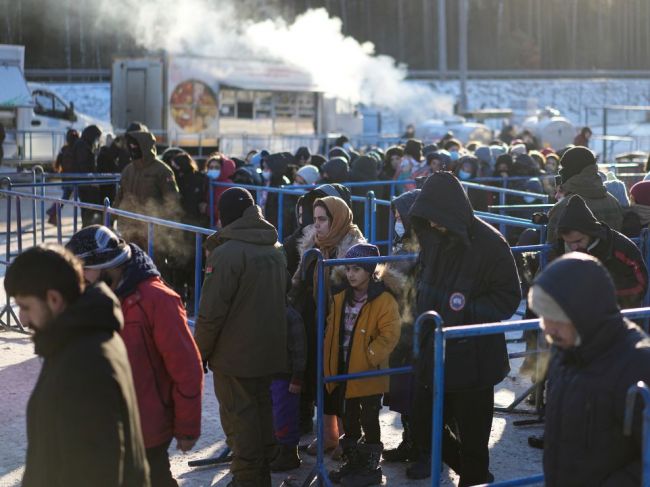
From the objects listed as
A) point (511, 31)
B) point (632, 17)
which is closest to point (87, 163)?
point (511, 31)

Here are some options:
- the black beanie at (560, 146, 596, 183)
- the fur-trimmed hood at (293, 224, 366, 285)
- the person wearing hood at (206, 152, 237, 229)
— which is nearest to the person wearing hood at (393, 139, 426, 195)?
the person wearing hood at (206, 152, 237, 229)

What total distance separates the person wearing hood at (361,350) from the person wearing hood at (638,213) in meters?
2.31

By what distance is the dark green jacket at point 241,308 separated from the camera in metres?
5.16

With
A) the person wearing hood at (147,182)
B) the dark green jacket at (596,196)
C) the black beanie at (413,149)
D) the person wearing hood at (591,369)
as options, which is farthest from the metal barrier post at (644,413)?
the black beanie at (413,149)

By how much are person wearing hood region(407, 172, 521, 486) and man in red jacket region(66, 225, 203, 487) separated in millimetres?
1128

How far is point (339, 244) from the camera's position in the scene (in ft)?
20.3

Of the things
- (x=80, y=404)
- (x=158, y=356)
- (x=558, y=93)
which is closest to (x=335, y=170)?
(x=158, y=356)

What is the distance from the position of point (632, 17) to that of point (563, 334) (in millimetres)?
60043

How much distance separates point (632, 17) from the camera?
59.4m

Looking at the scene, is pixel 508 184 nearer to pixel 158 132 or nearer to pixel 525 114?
pixel 158 132

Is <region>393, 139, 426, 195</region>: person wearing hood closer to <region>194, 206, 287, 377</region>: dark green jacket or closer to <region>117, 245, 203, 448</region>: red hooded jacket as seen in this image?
<region>194, 206, 287, 377</region>: dark green jacket

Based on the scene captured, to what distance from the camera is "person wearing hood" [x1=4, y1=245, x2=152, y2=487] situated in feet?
9.83

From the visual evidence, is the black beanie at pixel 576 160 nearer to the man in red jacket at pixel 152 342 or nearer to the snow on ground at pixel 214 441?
the snow on ground at pixel 214 441

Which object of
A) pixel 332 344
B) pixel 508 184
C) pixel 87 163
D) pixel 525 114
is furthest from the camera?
pixel 525 114
